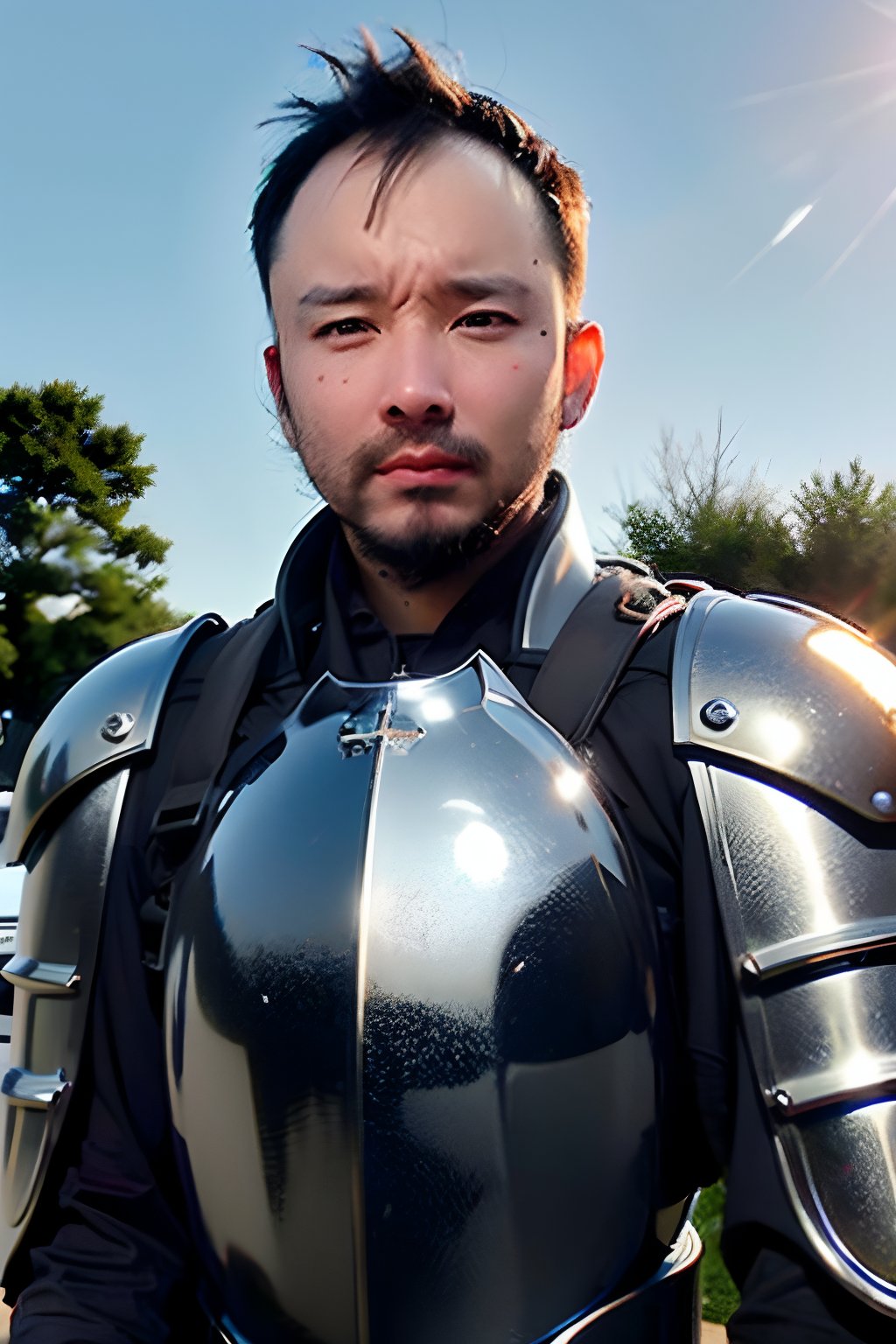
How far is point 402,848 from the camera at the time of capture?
977 mm

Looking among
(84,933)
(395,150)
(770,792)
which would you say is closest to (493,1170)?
(770,792)

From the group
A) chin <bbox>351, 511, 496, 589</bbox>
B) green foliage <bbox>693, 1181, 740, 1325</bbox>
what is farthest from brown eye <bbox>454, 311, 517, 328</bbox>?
green foliage <bbox>693, 1181, 740, 1325</bbox>

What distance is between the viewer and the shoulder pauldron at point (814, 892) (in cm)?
92

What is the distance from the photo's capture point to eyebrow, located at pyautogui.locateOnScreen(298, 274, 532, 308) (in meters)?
1.18

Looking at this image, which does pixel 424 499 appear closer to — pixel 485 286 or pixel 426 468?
pixel 426 468

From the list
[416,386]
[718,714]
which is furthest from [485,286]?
[718,714]

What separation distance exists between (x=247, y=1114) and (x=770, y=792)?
23.2 inches

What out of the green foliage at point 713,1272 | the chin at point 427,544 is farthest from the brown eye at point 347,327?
the green foliage at point 713,1272

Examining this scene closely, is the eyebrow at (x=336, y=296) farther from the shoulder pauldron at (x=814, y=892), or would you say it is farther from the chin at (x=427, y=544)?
the shoulder pauldron at (x=814, y=892)

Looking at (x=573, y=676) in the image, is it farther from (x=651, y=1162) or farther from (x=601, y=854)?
(x=651, y=1162)

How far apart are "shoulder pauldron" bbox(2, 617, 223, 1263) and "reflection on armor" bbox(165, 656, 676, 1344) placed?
253 mm

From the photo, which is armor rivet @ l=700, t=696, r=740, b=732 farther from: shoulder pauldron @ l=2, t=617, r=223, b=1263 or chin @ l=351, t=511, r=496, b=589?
shoulder pauldron @ l=2, t=617, r=223, b=1263

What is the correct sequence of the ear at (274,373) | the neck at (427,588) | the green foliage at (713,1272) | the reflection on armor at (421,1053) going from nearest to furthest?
1. the reflection on armor at (421,1053)
2. the neck at (427,588)
3. the ear at (274,373)
4. the green foliage at (713,1272)

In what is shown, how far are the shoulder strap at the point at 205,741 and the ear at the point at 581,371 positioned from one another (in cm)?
49
